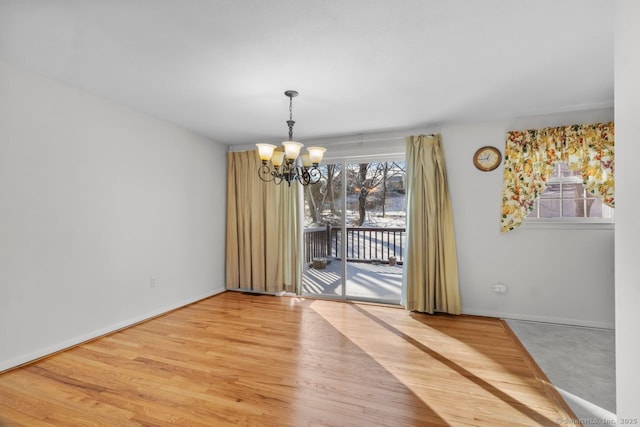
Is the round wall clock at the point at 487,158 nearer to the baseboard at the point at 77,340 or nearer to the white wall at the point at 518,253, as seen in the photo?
the white wall at the point at 518,253

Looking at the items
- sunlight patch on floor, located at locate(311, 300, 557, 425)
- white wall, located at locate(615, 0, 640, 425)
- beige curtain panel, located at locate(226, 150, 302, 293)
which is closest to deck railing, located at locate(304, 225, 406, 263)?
beige curtain panel, located at locate(226, 150, 302, 293)

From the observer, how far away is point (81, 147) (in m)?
2.74

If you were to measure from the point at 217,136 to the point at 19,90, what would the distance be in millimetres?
2135

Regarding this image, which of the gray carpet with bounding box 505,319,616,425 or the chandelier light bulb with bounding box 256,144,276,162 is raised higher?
the chandelier light bulb with bounding box 256,144,276,162

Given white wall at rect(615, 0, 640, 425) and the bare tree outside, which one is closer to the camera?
white wall at rect(615, 0, 640, 425)

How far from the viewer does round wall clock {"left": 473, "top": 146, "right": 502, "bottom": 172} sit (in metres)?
3.46

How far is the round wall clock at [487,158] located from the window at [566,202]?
60 cm

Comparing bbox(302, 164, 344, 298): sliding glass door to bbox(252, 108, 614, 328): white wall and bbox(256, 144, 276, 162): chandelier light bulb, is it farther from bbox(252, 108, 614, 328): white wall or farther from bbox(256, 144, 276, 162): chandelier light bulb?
bbox(256, 144, 276, 162): chandelier light bulb

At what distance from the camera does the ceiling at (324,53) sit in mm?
1684

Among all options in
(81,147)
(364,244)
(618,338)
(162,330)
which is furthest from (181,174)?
(618,338)

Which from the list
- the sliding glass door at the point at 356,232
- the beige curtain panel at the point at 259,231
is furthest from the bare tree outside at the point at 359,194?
the beige curtain panel at the point at 259,231

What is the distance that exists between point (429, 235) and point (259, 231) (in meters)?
2.48

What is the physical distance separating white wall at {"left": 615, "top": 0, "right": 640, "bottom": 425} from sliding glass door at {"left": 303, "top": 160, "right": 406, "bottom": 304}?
3014 mm

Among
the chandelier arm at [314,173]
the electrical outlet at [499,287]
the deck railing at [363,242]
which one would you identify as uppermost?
the chandelier arm at [314,173]
